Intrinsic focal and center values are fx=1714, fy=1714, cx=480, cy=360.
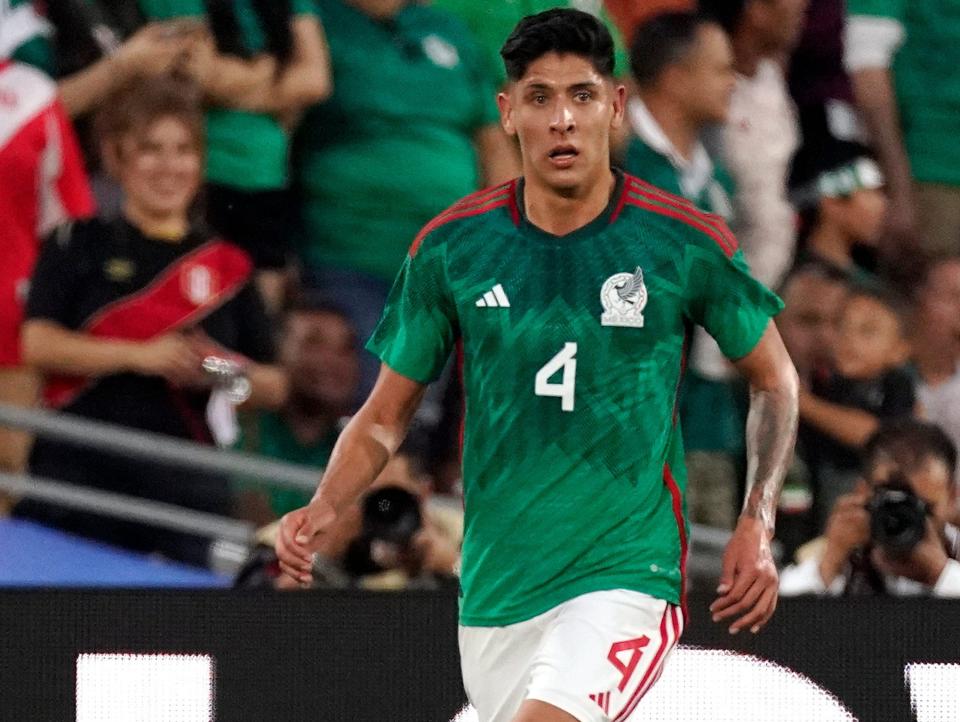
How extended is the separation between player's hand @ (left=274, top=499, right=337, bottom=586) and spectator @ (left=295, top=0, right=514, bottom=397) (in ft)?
6.76

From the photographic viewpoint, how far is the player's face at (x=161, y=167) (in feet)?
16.9

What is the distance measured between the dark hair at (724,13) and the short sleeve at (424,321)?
2.46m

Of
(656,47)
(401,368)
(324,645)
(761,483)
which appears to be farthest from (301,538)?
(656,47)

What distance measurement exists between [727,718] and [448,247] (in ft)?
5.92

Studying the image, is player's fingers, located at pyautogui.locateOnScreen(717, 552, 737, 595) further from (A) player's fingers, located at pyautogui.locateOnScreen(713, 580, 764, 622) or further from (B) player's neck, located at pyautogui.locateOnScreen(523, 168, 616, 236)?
(B) player's neck, located at pyautogui.locateOnScreen(523, 168, 616, 236)

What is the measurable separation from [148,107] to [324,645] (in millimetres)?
1738

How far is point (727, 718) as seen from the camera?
179 inches

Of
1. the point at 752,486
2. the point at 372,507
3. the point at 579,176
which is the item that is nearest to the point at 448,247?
the point at 579,176

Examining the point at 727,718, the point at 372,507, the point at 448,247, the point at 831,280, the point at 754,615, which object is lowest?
the point at 727,718

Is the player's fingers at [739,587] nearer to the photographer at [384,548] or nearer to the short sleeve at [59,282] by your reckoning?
the photographer at [384,548]

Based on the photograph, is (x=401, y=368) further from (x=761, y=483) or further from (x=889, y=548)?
(x=889, y=548)

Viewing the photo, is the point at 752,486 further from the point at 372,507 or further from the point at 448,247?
the point at 372,507

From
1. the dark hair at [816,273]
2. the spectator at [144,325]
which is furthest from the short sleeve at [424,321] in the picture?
the dark hair at [816,273]

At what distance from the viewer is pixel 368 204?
5355mm
